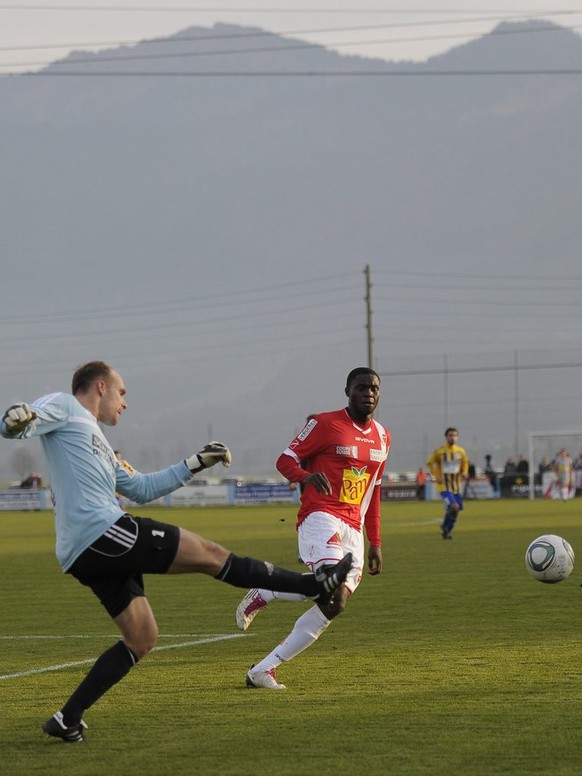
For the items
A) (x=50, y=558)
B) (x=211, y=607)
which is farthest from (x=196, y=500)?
(x=211, y=607)

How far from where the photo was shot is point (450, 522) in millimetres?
29250

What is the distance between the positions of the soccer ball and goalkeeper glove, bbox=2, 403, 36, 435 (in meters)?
8.96

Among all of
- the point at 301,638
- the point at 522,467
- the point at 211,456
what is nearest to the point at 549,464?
the point at 522,467

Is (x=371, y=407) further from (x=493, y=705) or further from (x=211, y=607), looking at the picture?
(x=211, y=607)

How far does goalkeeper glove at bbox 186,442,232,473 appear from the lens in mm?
8109

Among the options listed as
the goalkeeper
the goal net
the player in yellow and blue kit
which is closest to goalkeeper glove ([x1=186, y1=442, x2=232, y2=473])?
the goalkeeper

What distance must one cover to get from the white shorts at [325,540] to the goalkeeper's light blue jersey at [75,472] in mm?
2375

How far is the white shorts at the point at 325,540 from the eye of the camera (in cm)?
995

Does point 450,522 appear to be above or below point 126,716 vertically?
below

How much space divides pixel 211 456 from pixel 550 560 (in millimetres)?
7760

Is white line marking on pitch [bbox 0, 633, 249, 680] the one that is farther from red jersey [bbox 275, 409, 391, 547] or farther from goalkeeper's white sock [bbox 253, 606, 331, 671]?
red jersey [bbox 275, 409, 391, 547]

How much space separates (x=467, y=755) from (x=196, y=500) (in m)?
53.9

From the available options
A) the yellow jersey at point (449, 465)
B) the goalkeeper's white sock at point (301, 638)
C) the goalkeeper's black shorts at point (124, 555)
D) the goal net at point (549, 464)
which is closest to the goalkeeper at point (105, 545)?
the goalkeeper's black shorts at point (124, 555)

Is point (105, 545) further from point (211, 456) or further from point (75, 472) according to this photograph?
point (211, 456)
